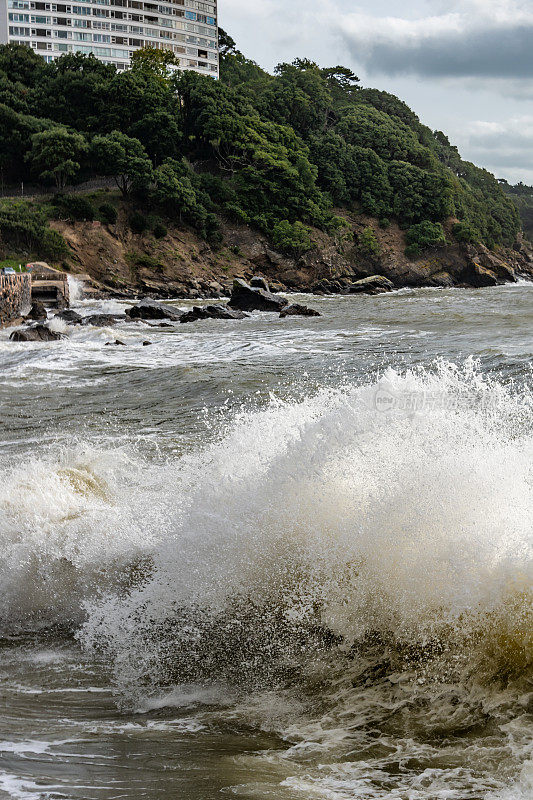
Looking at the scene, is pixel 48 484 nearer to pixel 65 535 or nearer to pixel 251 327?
pixel 65 535

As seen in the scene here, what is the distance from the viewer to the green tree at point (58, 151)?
51094 millimetres

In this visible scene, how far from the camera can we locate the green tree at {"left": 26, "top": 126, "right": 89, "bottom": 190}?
51.1m

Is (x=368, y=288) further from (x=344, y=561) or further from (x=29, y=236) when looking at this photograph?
(x=344, y=561)

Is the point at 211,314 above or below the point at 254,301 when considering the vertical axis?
below

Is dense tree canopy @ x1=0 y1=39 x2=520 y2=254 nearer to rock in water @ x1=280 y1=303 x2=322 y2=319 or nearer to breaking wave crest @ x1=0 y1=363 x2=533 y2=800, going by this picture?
rock in water @ x1=280 y1=303 x2=322 y2=319

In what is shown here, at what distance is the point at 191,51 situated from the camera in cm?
9025

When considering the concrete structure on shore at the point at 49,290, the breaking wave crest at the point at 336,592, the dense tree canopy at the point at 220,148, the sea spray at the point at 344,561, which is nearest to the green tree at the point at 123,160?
the dense tree canopy at the point at 220,148

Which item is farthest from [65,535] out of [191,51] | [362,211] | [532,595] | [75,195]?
[191,51]

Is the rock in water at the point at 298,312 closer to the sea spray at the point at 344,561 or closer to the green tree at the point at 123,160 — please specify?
the sea spray at the point at 344,561

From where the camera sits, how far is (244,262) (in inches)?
2195

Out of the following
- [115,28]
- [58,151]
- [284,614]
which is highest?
[115,28]

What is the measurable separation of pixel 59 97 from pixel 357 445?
62269 millimetres

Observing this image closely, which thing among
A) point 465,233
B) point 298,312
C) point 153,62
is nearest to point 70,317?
point 298,312

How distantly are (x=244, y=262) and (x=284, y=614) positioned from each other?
53094 millimetres
